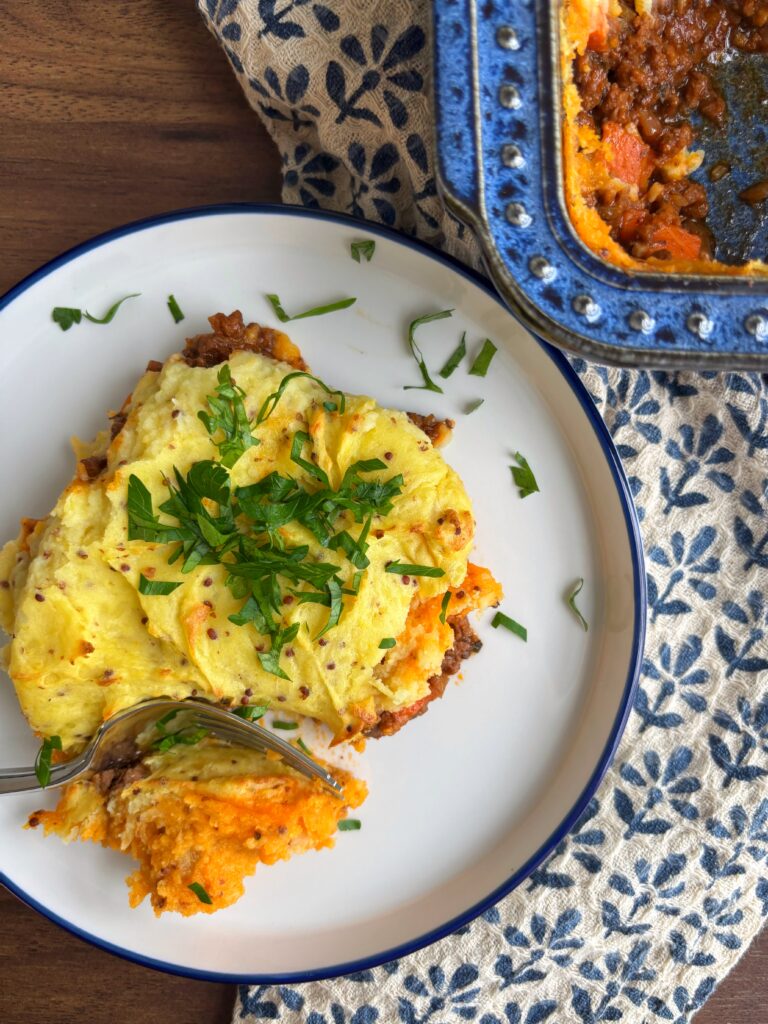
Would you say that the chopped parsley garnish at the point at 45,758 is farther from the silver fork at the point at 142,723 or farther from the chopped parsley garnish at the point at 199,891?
the chopped parsley garnish at the point at 199,891

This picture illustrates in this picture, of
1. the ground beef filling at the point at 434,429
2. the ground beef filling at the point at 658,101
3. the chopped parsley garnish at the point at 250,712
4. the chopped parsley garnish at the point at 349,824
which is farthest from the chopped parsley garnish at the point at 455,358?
the chopped parsley garnish at the point at 349,824

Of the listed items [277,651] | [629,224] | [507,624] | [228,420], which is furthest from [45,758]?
[629,224]

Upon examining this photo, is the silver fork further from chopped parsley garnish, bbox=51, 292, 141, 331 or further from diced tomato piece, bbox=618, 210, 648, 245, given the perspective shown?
diced tomato piece, bbox=618, 210, 648, 245

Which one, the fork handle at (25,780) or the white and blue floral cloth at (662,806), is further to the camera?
the white and blue floral cloth at (662,806)

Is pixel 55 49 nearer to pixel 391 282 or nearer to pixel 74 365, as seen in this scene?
pixel 74 365

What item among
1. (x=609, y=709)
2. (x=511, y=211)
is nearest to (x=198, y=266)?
(x=511, y=211)

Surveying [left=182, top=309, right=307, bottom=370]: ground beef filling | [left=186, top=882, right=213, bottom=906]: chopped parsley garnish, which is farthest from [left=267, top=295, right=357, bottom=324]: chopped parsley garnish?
[left=186, top=882, right=213, bottom=906]: chopped parsley garnish
